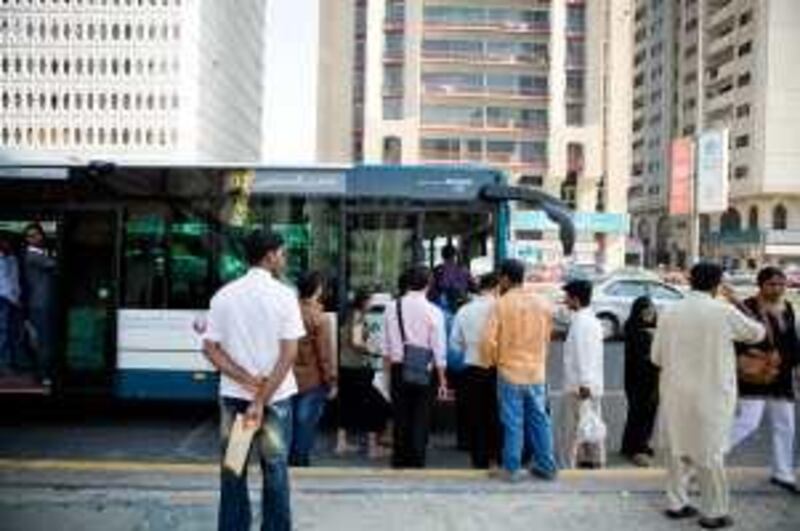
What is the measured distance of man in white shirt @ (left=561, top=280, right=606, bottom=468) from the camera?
33.1 feet

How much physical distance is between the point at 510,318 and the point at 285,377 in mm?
2963

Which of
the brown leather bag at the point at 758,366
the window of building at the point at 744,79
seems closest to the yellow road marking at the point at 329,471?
the brown leather bag at the point at 758,366

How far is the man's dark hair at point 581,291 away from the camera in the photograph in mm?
10188

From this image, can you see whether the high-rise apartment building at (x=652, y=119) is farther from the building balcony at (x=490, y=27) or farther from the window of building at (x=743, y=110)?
the building balcony at (x=490, y=27)

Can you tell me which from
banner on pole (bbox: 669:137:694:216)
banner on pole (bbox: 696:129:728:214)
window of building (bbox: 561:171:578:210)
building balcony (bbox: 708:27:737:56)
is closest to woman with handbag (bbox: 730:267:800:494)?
banner on pole (bbox: 696:129:728:214)

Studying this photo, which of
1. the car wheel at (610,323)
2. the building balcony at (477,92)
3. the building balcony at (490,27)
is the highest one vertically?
the building balcony at (490,27)

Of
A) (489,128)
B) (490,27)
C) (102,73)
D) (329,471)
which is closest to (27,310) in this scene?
(329,471)

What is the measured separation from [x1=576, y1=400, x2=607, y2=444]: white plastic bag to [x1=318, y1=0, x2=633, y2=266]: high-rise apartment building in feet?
269

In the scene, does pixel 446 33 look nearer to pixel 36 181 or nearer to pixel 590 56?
pixel 590 56

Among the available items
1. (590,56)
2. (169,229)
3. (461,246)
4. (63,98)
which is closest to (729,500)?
(461,246)

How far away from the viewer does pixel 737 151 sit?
351 feet

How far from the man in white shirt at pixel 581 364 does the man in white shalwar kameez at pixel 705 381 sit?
1.75 meters

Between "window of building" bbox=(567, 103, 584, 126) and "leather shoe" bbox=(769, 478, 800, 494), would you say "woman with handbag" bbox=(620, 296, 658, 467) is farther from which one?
"window of building" bbox=(567, 103, 584, 126)

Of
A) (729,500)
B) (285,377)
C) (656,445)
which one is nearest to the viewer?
(285,377)
